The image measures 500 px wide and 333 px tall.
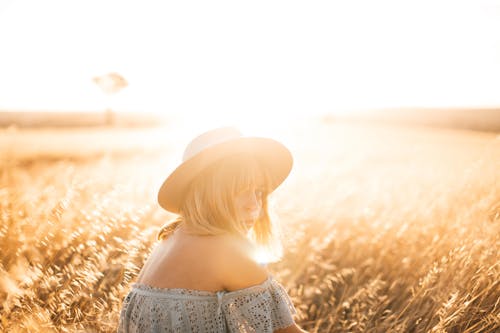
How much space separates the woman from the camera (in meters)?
1.74

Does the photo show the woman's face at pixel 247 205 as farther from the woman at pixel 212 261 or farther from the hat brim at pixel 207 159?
the hat brim at pixel 207 159

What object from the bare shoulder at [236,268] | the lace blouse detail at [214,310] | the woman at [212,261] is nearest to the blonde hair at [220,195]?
the woman at [212,261]

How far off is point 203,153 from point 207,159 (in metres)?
0.04

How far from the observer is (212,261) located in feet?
5.69

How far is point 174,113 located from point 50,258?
7183 cm

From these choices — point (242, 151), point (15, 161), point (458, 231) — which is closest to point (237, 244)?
point (242, 151)

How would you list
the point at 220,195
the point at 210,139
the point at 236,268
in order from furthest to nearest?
the point at 210,139 → the point at 220,195 → the point at 236,268

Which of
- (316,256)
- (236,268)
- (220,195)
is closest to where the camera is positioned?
(236,268)

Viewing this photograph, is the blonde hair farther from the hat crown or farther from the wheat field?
the wheat field

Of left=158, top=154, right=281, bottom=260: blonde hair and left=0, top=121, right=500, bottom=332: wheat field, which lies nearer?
left=158, top=154, right=281, bottom=260: blonde hair

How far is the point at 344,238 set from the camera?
3.91 metres

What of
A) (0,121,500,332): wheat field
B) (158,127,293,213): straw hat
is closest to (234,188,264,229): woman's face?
(158,127,293,213): straw hat

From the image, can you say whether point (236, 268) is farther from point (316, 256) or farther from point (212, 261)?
point (316, 256)

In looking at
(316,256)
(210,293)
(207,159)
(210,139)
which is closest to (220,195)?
(207,159)
